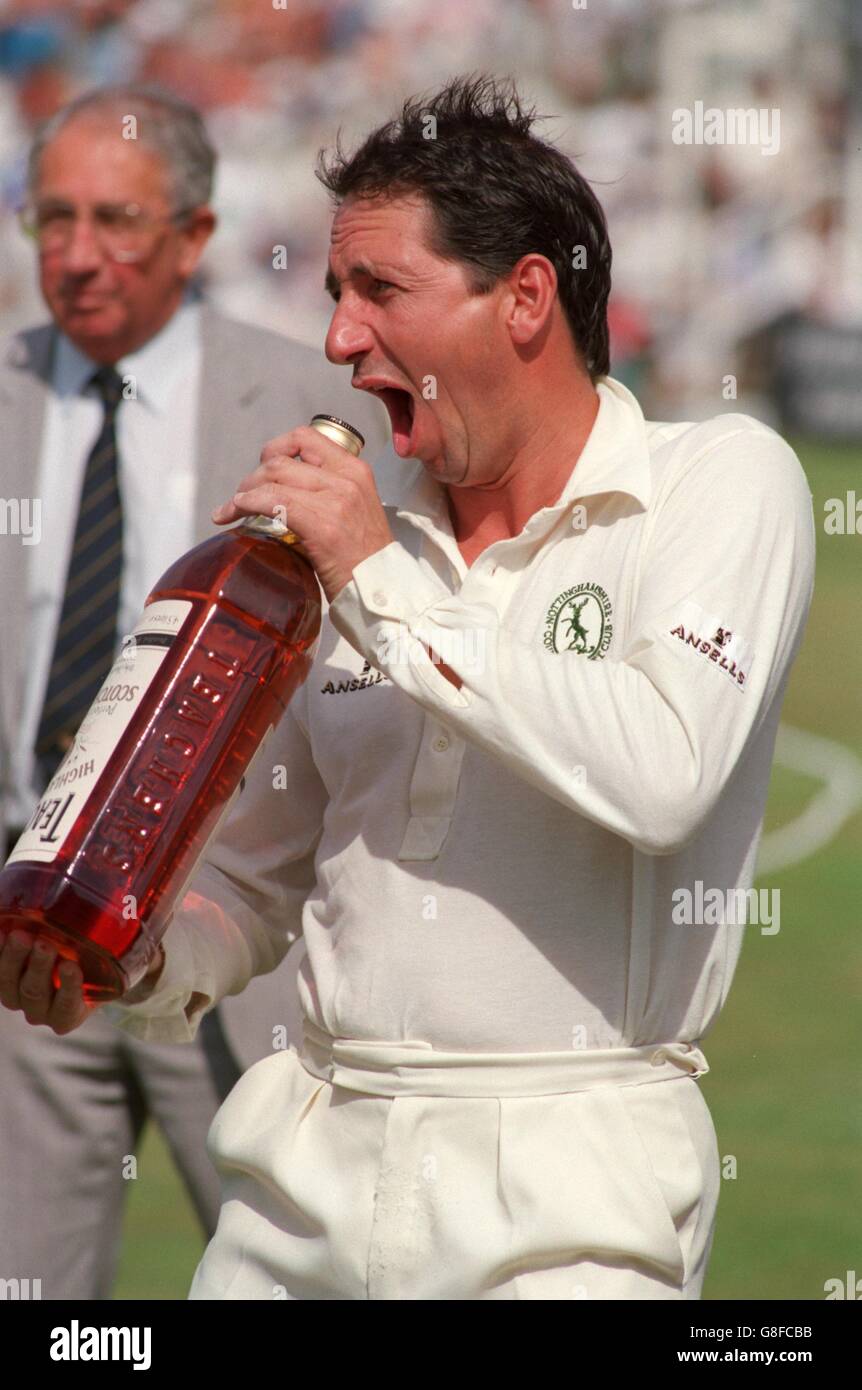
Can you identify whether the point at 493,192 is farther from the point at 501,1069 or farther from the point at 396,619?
the point at 501,1069

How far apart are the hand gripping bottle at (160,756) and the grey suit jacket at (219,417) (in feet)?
6.20

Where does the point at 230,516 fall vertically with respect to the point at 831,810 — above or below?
below

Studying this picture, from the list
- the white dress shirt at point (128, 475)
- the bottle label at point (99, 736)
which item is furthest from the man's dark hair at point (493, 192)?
the white dress shirt at point (128, 475)

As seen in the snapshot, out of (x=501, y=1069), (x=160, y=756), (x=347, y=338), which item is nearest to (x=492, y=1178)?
(x=501, y=1069)

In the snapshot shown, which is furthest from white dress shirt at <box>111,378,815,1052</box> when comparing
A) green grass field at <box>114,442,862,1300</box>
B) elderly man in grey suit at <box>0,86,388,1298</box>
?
green grass field at <box>114,442,862,1300</box>

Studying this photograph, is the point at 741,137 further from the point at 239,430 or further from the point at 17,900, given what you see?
the point at 17,900

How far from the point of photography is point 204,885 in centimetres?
262

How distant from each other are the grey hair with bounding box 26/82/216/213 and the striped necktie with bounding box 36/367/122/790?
0.83 m

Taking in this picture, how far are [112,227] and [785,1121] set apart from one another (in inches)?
143

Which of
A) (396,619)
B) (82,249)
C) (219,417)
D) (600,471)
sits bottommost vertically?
(396,619)

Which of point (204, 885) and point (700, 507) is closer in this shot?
point (700, 507)

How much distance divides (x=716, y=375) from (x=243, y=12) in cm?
564

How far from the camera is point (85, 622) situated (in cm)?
430

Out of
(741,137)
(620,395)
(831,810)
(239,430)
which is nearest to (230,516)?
(620,395)
